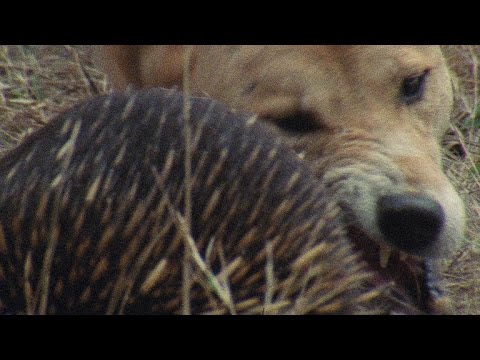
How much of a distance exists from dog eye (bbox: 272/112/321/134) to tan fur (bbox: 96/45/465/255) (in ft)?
0.03

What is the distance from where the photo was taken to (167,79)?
259 centimetres

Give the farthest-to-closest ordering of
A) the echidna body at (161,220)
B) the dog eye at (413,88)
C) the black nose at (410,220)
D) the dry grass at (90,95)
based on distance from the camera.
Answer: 1. the dry grass at (90,95)
2. the dog eye at (413,88)
3. the black nose at (410,220)
4. the echidna body at (161,220)

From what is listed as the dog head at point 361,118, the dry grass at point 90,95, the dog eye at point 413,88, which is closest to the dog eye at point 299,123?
the dog head at point 361,118

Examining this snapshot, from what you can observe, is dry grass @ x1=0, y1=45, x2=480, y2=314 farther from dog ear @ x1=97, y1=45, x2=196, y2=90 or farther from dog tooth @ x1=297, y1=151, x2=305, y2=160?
dog tooth @ x1=297, y1=151, x2=305, y2=160

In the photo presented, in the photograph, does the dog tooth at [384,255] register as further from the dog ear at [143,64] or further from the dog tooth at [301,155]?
the dog ear at [143,64]

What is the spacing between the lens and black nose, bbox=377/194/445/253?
2.09 metres

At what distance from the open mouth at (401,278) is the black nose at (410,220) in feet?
0.20

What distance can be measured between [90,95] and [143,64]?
991 mm

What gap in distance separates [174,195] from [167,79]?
30.6 inches

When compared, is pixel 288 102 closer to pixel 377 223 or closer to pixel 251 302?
pixel 377 223

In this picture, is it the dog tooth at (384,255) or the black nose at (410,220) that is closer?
the black nose at (410,220)

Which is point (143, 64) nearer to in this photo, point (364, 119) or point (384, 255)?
point (364, 119)

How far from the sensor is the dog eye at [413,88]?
94.3 inches

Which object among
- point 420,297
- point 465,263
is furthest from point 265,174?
point 465,263
